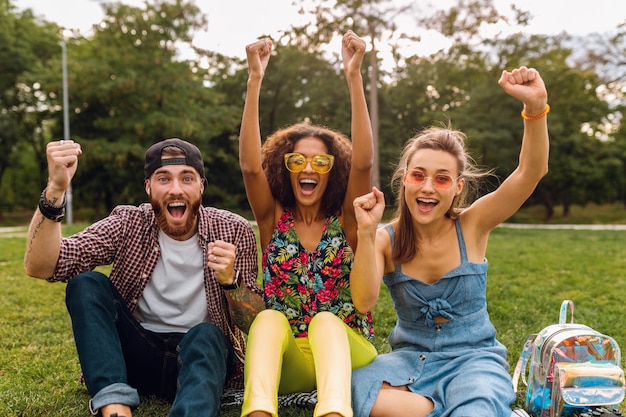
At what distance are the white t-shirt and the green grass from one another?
47cm

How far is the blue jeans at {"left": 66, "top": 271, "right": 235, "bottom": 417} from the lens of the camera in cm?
234

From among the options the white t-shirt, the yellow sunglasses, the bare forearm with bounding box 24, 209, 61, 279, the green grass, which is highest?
the yellow sunglasses

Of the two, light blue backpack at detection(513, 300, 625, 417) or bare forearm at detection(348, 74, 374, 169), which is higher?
bare forearm at detection(348, 74, 374, 169)

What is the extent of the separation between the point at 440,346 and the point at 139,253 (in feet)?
5.42

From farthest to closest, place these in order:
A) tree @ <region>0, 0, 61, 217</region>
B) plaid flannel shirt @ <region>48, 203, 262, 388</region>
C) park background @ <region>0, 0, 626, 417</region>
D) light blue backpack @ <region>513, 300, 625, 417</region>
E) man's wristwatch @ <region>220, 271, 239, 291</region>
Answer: tree @ <region>0, 0, 61, 217</region>
park background @ <region>0, 0, 626, 417</region>
plaid flannel shirt @ <region>48, 203, 262, 388</region>
man's wristwatch @ <region>220, 271, 239, 291</region>
light blue backpack @ <region>513, 300, 625, 417</region>

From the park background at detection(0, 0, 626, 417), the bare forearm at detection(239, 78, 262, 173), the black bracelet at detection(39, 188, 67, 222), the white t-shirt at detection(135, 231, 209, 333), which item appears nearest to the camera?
the black bracelet at detection(39, 188, 67, 222)

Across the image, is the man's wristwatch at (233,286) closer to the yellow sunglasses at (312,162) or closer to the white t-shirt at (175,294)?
the white t-shirt at (175,294)

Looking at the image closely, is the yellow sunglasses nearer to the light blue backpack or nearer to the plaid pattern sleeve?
the plaid pattern sleeve

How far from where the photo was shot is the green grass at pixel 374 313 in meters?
3.16

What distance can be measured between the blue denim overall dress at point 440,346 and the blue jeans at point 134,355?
→ 0.74 metres

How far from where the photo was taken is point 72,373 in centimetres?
363

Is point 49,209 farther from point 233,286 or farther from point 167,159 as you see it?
point 233,286

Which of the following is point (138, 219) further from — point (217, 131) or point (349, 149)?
point (217, 131)

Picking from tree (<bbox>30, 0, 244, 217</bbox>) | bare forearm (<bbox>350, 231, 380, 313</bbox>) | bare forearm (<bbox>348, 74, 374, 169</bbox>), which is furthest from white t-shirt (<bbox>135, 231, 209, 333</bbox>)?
tree (<bbox>30, 0, 244, 217</bbox>)
